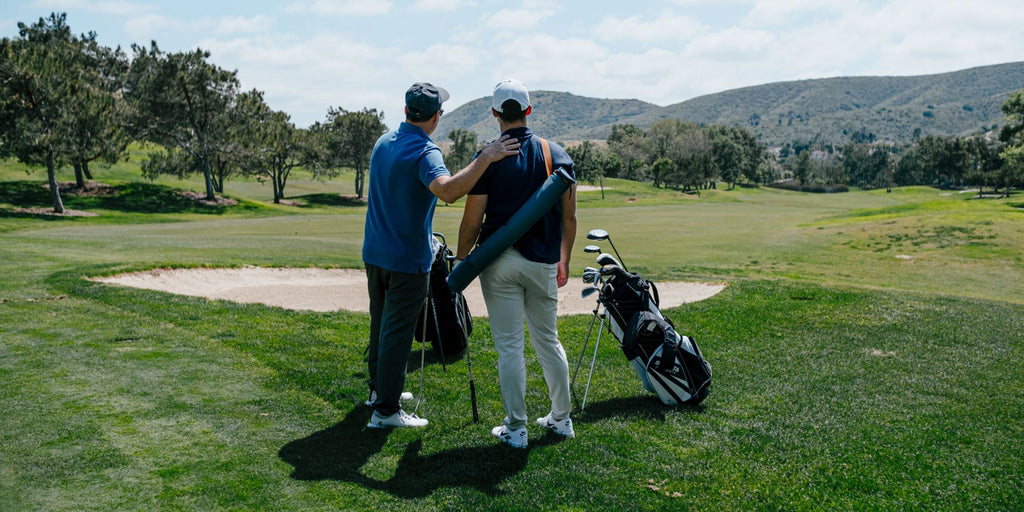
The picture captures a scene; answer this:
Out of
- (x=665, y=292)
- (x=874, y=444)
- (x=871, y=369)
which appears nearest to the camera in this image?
(x=874, y=444)

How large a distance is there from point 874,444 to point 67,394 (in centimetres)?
680

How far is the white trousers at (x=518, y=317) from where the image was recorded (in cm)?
492

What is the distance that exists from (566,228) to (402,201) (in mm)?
1314

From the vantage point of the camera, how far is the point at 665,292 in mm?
15422

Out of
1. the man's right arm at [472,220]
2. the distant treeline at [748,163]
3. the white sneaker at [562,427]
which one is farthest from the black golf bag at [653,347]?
the distant treeline at [748,163]

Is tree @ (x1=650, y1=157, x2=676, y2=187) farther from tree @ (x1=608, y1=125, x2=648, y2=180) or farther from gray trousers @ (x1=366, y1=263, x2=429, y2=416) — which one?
gray trousers @ (x1=366, y1=263, x2=429, y2=416)

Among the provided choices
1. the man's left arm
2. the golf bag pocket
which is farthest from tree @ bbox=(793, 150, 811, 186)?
the man's left arm

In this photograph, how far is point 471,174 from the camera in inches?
183

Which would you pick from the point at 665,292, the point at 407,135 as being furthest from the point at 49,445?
the point at 665,292

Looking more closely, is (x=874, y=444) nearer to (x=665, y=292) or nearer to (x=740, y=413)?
(x=740, y=413)

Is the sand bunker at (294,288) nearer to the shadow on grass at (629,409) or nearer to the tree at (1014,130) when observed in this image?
the shadow on grass at (629,409)

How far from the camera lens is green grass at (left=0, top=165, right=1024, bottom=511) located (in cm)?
429

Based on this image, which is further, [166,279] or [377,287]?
[166,279]

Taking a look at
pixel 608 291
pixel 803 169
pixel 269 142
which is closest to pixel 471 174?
pixel 608 291
